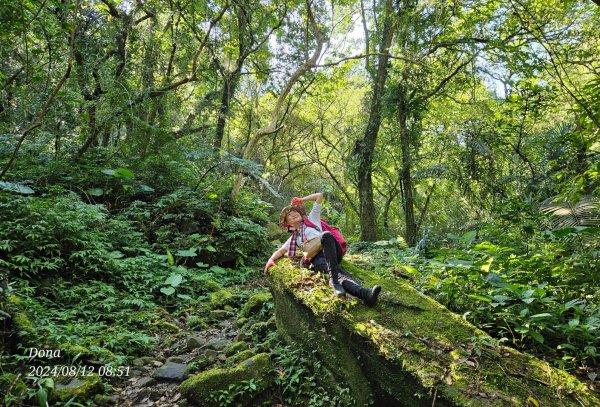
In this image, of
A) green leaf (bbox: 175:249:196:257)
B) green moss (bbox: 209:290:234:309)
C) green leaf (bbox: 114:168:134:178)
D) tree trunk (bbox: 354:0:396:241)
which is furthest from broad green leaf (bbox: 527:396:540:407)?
green leaf (bbox: 114:168:134:178)

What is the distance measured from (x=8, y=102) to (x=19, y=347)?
327 inches

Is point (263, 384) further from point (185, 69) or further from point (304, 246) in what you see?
point (185, 69)

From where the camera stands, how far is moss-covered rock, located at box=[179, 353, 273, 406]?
3.43 meters

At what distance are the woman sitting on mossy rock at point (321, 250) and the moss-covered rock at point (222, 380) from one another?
1.17 m

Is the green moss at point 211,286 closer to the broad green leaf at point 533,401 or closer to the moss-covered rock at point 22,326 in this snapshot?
the moss-covered rock at point 22,326

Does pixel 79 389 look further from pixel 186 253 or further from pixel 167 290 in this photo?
pixel 186 253

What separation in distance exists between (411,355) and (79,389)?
3.04 metres

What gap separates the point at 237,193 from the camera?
32.3 feet

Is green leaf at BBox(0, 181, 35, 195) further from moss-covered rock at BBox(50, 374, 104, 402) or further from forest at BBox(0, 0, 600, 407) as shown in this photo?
moss-covered rock at BBox(50, 374, 104, 402)

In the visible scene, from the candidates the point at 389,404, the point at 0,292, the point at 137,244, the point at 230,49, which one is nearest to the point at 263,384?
the point at 389,404

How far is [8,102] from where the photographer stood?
883cm

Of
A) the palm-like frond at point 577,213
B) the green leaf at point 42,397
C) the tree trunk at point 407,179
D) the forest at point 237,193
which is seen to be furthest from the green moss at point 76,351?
the tree trunk at point 407,179

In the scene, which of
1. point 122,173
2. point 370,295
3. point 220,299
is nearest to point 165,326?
point 220,299

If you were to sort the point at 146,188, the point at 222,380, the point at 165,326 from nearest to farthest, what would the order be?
1. the point at 222,380
2. the point at 165,326
3. the point at 146,188
